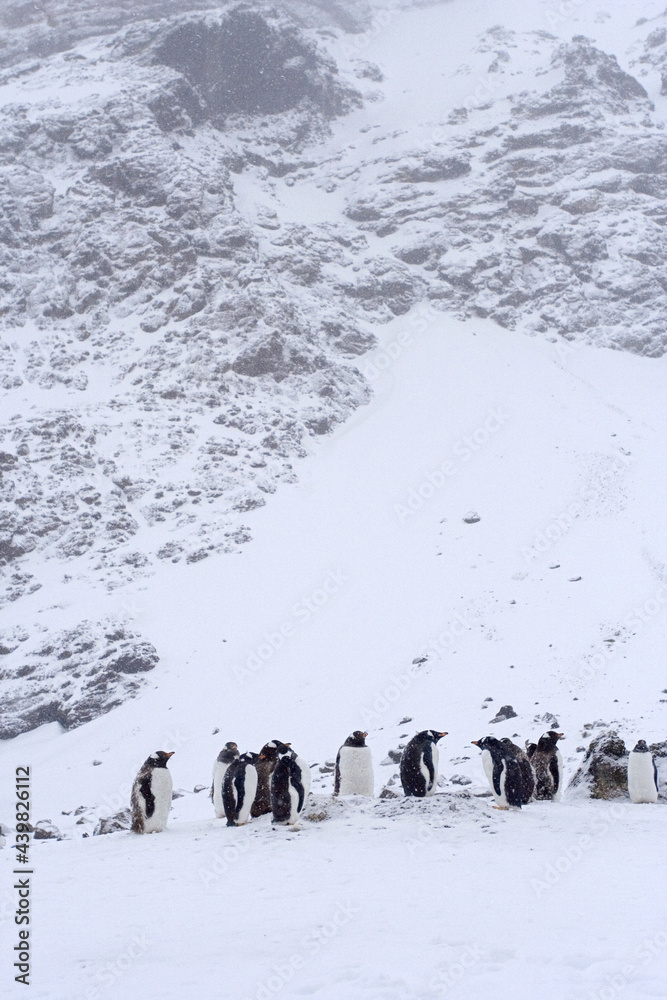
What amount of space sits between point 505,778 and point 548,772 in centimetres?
172

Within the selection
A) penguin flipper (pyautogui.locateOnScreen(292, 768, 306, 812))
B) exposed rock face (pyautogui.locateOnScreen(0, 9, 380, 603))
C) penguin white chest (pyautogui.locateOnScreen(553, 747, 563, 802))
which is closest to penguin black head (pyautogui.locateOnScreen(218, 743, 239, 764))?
penguin flipper (pyautogui.locateOnScreen(292, 768, 306, 812))

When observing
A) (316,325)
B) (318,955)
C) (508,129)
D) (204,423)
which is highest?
(508,129)

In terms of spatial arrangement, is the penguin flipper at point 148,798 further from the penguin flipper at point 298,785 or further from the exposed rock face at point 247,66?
the exposed rock face at point 247,66

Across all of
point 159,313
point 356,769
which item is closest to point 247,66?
point 159,313

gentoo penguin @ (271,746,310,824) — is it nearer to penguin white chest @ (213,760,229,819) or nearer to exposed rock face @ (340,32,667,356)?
penguin white chest @ (213,760,229,819)

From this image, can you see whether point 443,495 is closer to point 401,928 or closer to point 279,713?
point 279,713

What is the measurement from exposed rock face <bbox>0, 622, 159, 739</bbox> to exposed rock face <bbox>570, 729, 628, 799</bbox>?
15778 mm

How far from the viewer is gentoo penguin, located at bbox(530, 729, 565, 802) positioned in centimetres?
1155

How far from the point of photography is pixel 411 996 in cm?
454

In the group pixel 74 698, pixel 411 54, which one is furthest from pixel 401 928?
pixel 411 54

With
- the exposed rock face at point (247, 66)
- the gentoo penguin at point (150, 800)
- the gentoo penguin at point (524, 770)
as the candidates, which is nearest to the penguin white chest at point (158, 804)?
the gentoo penguin at point (150, 800)

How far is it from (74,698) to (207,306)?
27.9 metres

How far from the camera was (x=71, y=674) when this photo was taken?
24016 millimetres

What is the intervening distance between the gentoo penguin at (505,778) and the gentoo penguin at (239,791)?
10.4ft
